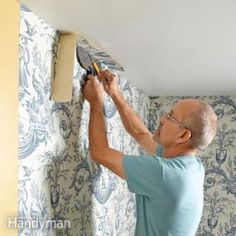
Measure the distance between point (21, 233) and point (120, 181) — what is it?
86 centimetres

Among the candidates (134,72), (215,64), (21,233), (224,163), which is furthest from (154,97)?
(21,233)

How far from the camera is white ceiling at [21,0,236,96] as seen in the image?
3.21 ft

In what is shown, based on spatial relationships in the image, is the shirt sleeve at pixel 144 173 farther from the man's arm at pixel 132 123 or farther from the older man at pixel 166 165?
the man's arm at pixel 132 123

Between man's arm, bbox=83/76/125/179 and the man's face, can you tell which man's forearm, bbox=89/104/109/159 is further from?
the man's face

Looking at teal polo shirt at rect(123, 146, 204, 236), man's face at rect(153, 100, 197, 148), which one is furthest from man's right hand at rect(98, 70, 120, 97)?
teal polo shirt at rect(123, 146, 204, 236)

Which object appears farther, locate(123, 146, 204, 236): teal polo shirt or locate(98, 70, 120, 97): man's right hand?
locate(98, 70, 120, 97): man's right hand

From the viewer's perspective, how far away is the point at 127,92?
1.95 meters

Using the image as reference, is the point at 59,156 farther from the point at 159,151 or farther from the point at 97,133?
the point at 159,151

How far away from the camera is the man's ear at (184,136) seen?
Result: 1332mm

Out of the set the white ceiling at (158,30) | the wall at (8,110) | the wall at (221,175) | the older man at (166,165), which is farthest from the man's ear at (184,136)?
the wall at (221,175)

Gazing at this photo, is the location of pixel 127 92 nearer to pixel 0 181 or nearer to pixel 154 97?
pixel 154 97

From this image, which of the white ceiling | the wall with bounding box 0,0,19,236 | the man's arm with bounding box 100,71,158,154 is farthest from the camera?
the man's arm with bounding box 100,71,158,154

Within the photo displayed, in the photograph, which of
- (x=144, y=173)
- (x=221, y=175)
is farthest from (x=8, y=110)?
(x=221, y=175)

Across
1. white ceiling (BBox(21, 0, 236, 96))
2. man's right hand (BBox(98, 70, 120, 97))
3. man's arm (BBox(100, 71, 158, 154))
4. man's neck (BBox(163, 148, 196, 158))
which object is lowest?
man's neck (BBox(163, 148, 196, 158))
